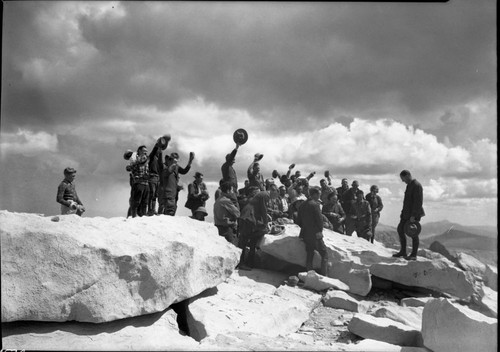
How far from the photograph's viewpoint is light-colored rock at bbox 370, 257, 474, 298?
7328 mm

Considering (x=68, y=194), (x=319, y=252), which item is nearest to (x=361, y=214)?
(x=319, y=252)

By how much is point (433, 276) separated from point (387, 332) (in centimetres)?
314

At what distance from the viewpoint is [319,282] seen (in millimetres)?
7055

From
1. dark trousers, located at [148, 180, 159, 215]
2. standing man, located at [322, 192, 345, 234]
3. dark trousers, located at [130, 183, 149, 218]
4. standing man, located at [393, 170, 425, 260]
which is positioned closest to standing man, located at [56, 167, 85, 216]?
dark trousers, located at [130, 183, 149, 218]

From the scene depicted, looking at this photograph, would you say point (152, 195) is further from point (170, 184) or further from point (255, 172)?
point (255, 172)

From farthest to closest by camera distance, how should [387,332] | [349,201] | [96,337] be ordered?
[349,201] → [387,332] → [96,337]

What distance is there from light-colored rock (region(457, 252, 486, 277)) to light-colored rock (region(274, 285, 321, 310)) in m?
3.47

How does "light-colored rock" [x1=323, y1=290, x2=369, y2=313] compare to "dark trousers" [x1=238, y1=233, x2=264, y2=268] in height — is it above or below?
below

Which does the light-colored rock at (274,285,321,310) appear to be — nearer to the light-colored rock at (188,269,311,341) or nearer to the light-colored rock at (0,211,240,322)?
the light-colored rock at (188,269,311,341)

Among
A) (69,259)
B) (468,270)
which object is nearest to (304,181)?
(468,270)

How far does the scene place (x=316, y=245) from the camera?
771 cm

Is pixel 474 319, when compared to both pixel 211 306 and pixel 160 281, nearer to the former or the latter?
pixel 211 306

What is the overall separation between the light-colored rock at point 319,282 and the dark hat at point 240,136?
2.73m

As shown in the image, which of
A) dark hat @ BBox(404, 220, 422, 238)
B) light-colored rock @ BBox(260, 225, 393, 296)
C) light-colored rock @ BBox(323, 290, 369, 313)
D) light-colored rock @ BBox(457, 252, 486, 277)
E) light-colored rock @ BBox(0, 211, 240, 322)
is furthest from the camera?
light-colored rock @ BBox(457, 252, 486, 277)
